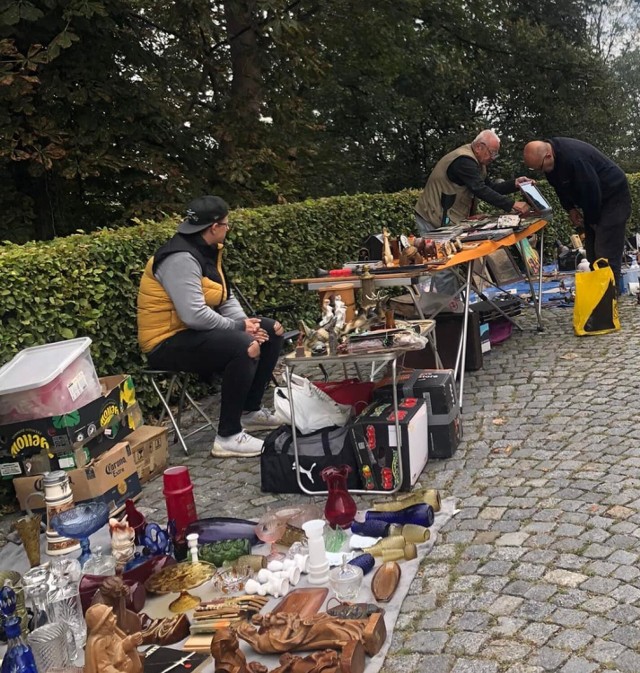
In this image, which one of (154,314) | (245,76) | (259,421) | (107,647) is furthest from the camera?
(245,76)

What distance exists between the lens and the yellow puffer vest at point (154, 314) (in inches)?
172

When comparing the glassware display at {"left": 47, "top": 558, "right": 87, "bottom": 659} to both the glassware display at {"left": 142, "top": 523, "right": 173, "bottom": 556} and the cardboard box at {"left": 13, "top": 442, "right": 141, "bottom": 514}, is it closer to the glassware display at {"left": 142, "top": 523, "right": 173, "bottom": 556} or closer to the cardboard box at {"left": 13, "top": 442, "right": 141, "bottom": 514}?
the glassware display at {"left": 142, "top": 523, "right": 173, "bottom": 556}

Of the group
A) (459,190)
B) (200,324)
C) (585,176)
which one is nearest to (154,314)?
(200,324)

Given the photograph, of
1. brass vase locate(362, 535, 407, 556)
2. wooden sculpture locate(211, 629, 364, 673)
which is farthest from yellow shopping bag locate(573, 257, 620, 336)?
wooden sculpture locate(211, 629, 364, 673)

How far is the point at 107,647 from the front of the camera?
2.17 metres

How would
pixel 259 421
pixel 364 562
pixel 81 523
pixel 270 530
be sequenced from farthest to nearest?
pixel 259 421 < pixel 270 530 < pixel 81 523 < pixel 364 562

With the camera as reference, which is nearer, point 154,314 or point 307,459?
point 307,459

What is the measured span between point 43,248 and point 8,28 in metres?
3.61

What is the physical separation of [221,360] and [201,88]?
6.69 m

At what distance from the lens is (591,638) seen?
7.62 feet

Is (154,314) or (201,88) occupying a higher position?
(201,88)

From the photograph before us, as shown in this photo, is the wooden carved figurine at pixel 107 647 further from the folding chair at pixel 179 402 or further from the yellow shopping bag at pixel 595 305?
the yellow shopping bag at pixel 595 305

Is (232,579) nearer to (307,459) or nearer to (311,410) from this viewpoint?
(307,459)

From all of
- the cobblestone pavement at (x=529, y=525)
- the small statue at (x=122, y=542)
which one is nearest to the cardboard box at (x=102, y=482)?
the cobblestone pavement at (x=529, y=525)
